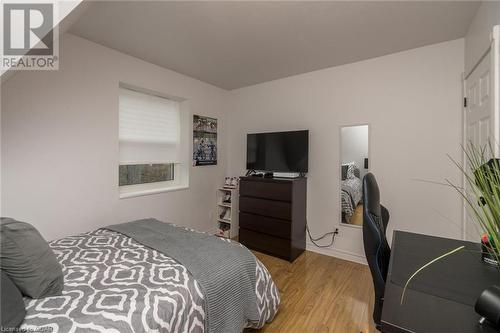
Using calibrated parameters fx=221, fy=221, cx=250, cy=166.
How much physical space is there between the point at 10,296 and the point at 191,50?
7.88ft

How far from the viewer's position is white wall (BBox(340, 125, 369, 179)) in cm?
270

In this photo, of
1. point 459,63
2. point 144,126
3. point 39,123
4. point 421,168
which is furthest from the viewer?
point 144,126

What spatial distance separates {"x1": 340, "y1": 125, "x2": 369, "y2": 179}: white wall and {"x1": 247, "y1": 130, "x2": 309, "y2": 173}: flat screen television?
1.50ft

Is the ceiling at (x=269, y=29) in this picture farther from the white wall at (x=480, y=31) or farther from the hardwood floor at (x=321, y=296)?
the hardwood floor at (x=321, y=296)

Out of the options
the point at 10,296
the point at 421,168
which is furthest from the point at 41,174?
the point at 421,168

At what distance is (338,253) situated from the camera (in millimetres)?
2887

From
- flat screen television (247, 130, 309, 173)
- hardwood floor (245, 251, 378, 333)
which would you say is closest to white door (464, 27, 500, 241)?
hardwood floor (245, 251, 378, 333)

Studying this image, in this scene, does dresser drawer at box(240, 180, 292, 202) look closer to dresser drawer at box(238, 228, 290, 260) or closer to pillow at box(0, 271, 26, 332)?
dresser drawer at box(238, 228, 290, 260)

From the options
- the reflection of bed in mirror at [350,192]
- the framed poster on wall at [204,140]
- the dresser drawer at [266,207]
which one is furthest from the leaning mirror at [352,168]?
the framed poster on wall at [204,140]

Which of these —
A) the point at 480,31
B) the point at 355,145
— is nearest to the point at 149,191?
the point at 355,145

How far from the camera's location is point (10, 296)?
96 cm

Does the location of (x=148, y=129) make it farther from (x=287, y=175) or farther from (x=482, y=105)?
(x=482, y=105)

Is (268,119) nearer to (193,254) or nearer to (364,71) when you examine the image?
(364,71)

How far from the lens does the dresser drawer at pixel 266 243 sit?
2824mm
